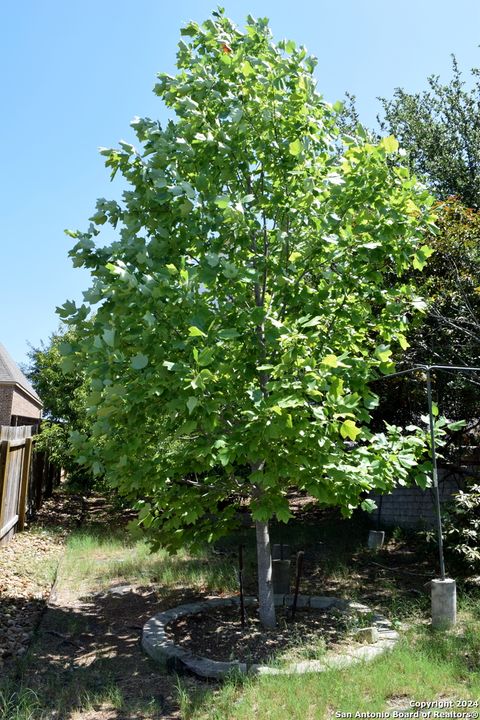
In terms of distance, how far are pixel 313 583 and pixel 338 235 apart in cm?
477

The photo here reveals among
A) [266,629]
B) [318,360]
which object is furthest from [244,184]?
[266,629]

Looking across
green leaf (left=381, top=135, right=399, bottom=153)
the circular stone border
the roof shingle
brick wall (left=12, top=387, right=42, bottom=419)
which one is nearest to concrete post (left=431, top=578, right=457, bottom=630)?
the circular stone border

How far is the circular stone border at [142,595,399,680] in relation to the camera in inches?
192

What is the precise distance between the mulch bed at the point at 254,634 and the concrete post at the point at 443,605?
0.89m

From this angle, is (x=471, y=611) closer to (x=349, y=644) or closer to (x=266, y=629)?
(x=349, y=644)

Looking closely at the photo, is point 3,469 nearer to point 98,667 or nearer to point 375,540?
point 98,667

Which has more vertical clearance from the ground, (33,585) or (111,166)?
(111,166)

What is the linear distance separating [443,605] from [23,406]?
23602 millimetres

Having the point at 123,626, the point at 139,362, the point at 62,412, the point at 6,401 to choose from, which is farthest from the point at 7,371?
the point at 139,362

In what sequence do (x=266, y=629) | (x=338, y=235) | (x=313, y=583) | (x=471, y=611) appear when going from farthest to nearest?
(x=313, y=583)
(x=471, y=611)
(x=266, y=629)
(x=338, y=235)

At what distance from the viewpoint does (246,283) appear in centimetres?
573

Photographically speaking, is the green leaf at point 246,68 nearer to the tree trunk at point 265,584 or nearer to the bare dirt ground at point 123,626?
the tree trunk at point 265,584

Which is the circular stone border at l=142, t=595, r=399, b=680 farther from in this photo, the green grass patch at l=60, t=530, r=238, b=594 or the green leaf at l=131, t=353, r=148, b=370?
the green leaf at l=131, t=353, r=148, b=370

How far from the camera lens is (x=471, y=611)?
650 centimetres
